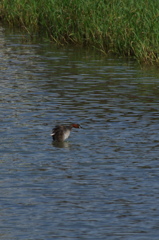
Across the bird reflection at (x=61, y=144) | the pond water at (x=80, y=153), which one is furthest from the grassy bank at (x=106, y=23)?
the bird reflection at (x=61, y=144)

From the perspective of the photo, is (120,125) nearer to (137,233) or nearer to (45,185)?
(45,185)

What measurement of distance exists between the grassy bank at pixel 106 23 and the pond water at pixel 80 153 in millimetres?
939

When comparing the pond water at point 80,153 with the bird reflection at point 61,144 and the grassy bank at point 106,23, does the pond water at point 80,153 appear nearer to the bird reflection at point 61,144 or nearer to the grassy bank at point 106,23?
the bird reflection at point 61,144

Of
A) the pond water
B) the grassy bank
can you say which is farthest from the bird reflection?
the grassy bank

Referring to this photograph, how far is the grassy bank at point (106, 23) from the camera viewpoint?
23547mm

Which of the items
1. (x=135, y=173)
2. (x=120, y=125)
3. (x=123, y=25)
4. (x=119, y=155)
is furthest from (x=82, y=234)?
(x=123, y=25)

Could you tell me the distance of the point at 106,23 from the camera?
25.0 meters

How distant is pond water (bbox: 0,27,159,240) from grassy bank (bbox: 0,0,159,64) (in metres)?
0.94

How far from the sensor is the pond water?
9625mm

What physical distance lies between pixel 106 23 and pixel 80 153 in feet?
40.5

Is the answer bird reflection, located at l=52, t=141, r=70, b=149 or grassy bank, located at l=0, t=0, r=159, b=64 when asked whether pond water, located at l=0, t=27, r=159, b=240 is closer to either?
bird reflection, located at l=52, t=141, r=70, b=149

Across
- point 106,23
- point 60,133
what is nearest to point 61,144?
point 60,133

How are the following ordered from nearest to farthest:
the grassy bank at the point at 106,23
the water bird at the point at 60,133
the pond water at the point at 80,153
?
the pond water at the point at 80,153
the water bird at the point at 60,133
the grassy bank at the point at 106,23

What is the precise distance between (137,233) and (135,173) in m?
2.84
